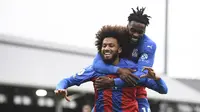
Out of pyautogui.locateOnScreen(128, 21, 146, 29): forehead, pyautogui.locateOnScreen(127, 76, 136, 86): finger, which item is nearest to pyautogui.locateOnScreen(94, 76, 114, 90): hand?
pyautogui.locateOnScreen(127, 76, 136, 86): finger

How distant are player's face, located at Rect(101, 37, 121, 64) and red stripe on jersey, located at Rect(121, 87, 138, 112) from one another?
13.4 inches

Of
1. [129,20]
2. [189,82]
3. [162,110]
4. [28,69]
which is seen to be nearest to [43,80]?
[28,69]

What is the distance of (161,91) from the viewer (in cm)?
762

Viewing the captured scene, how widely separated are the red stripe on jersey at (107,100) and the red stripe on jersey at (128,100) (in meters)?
0.12

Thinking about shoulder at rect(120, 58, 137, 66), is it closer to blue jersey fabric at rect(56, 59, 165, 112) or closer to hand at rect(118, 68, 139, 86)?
blue jersey fabric at rect(56, 59, 165, 112)

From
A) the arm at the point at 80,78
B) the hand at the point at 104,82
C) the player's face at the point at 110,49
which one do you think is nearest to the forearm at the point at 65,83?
the arm at the point at 80,78

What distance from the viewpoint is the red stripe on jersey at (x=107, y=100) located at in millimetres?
7543

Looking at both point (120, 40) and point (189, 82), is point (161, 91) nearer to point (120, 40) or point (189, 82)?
point (120, 40)

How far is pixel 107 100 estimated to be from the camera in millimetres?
7543

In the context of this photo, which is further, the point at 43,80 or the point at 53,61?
the point at 53,61

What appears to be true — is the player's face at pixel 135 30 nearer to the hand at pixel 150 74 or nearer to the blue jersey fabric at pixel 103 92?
the blue jersey fabric at pixel 103 92

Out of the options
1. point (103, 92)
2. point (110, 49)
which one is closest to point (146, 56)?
point (110, 49)

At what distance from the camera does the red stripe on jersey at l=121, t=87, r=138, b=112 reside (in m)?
7.55

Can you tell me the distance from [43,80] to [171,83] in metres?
6.62
